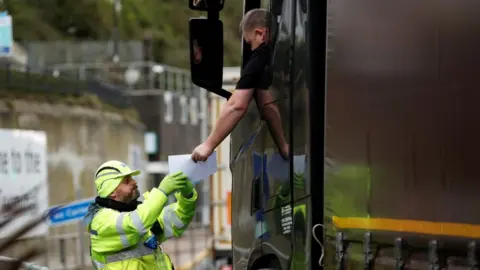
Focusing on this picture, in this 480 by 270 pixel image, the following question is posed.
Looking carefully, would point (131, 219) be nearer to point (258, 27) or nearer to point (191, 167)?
point (191, 167)

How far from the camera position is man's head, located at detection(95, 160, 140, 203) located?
475cm

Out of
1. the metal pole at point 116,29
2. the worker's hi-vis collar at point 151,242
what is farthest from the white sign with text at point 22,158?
the metal pole at point 116,29

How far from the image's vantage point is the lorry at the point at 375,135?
279 cm

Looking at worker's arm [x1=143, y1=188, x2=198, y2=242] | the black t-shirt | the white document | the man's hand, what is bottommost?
worker's arm [x1=143, y1=188, x2=198, y2=242]

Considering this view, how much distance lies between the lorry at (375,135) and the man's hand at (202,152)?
0.31 m

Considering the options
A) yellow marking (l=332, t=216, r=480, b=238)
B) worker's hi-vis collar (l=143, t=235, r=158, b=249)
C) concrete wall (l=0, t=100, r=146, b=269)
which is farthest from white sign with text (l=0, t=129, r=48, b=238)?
yellow marking (l=332, t=216, r=480, b=238)

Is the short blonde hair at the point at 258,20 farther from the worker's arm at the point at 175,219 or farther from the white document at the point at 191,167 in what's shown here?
the worker's arm at the point at 175,219

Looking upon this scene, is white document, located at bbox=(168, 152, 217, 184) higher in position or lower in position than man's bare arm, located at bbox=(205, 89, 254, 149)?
lower

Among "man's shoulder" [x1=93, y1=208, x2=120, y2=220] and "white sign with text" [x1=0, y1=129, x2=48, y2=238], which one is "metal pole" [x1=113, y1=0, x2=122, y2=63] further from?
"man's shoulder" [x1=93, y1=208, x2=120, y2=220]

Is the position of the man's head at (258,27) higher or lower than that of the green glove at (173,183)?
higher

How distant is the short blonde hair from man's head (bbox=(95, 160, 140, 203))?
105 centimetres

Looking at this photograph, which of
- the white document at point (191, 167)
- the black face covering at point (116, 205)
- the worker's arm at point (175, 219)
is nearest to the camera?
the white document at point (191, 167)

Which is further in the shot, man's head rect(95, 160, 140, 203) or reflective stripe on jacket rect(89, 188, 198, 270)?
man's head rect(95, 160, 140, 203)

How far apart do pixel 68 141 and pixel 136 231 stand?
18751 mm
